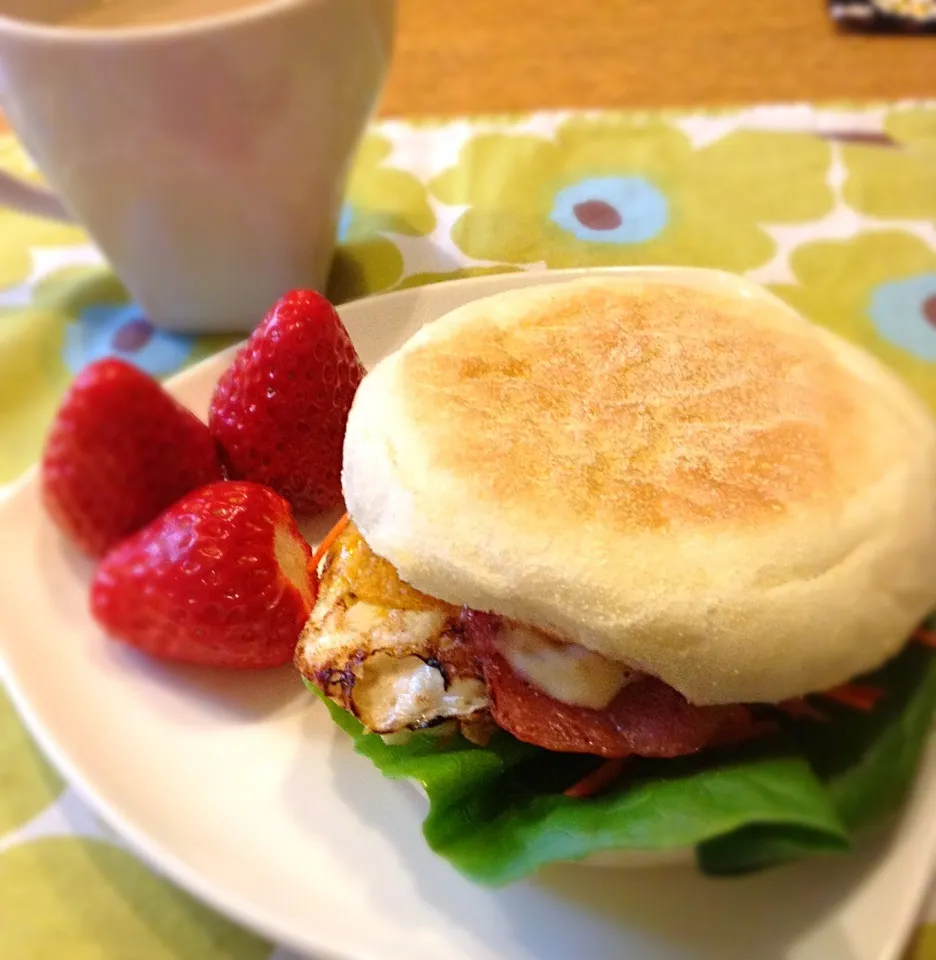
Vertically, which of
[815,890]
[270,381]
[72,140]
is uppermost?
[72,140]

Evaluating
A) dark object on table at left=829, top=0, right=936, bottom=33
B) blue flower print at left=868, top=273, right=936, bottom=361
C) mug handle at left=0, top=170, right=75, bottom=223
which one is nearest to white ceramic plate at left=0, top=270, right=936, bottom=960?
mug handle at left=0, top=170, right=75, bottom=223

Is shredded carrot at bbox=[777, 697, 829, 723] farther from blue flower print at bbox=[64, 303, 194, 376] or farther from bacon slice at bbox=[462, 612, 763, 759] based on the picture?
blue flower print at bbox=[64, 303, 194, 376]

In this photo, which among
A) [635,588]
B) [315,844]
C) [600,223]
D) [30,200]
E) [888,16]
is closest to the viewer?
[635,588]

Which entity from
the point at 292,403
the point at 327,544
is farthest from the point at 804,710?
the point at 292,403

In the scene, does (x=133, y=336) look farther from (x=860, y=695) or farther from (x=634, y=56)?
(x=634, y=56)

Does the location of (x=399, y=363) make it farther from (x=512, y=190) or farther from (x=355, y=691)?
(x=512, y=190)

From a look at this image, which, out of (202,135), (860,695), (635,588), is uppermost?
(202,135)

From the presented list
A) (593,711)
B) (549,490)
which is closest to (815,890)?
(593,711)
